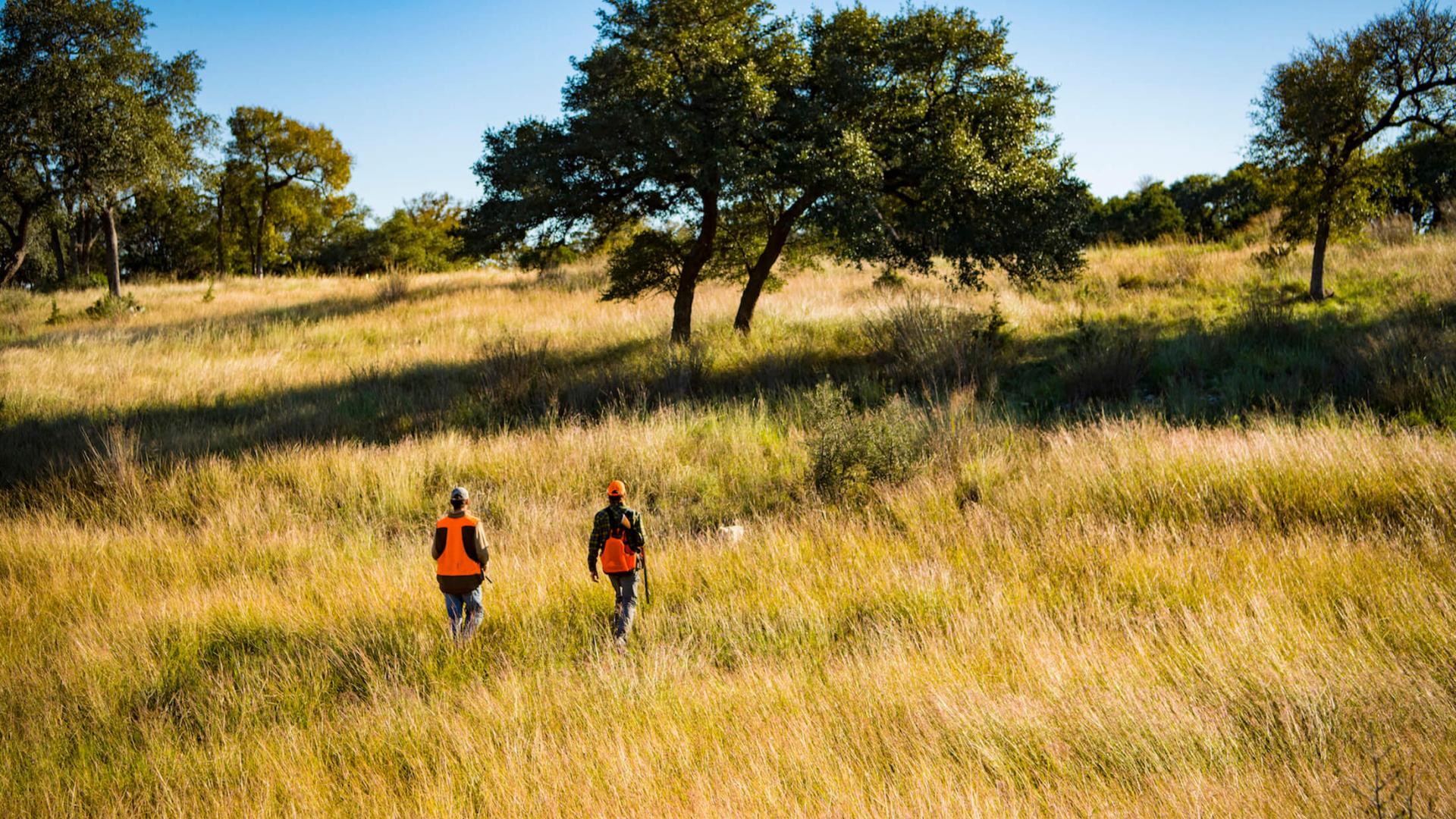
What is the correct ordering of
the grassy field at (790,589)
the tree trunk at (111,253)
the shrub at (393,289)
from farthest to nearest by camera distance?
the tree trunk at (111,253), the shrub at (393,289), the grassy field at (790,589)

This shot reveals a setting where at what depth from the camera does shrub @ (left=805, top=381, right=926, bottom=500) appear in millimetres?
7961

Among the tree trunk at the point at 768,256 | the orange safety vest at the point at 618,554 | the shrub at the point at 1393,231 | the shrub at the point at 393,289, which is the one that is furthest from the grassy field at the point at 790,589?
the shrub at the point at 393,289

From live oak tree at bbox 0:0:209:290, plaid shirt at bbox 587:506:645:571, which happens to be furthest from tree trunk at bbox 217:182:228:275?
plaid shirt at bbox 587:506:645:571

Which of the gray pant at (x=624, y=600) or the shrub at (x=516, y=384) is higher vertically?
the shrub at (x=516, y=384)

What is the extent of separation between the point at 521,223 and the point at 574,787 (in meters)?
11.3

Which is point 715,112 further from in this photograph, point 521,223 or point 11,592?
point 11,592

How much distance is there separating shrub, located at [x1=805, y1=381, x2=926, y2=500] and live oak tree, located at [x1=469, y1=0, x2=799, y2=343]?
5.23 m

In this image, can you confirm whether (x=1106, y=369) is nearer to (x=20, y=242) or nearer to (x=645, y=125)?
(x=645, y=125)

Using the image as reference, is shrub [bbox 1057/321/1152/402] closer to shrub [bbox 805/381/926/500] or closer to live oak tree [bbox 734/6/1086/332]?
live oak tree [bbox 734/6/1086/332]

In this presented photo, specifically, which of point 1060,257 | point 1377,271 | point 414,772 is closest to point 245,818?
point 414,772

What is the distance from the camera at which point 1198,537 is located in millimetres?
5566

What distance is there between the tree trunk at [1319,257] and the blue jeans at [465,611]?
1597cm

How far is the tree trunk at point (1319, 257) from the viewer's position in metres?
14.0

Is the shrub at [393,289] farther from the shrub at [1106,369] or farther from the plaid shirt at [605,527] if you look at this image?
the plaid shirt at [605,527]
